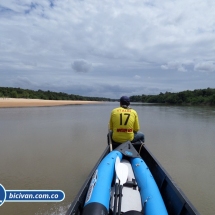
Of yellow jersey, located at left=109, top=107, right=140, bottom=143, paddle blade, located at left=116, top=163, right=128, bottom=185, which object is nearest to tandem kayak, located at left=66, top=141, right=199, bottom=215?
paddle blade, located at left=116, top=163, right=128, bottom=185

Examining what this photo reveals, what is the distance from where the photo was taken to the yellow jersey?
459cm

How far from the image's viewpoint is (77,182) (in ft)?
15.2

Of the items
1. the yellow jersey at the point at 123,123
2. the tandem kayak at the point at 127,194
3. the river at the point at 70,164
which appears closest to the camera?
the tandem kayak at the point at 127,194

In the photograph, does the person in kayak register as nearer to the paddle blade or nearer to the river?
the river

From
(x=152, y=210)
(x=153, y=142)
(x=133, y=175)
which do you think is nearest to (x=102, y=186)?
(x=152, y=210)

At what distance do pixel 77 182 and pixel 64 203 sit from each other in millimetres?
923

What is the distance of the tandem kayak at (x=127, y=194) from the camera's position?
2.28 metres

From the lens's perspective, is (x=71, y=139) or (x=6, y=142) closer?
(x=6, y=142)

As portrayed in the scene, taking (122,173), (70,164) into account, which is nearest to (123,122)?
(122,173)

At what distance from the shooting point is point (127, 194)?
9.14ft

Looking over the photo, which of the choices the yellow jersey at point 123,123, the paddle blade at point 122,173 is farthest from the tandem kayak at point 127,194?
the yellow jersey at point 123,123

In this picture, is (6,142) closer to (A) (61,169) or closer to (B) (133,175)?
(A) (61,169)

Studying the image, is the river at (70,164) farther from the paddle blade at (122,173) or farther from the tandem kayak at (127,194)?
the paddle blade at (122,173)

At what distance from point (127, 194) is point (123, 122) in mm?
2002
